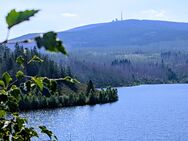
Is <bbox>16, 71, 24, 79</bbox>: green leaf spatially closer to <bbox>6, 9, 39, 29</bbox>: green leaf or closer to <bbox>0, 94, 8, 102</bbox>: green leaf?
<bbox>0, 94, 8, 102</bbox>: green leaf

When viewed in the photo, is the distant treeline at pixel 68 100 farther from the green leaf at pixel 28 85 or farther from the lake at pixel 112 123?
the green leaf at pixel 28 85

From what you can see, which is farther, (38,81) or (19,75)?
(19,75)

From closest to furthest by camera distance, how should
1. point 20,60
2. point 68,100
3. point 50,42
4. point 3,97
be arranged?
1. point 50,42
2. point 3,97
3. point 20,60
4. point 68,100

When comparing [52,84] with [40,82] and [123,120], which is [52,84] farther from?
[123,120]

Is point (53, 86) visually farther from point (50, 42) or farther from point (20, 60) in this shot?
point (50, 42)

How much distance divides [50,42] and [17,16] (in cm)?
19

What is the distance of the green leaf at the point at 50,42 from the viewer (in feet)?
5.95

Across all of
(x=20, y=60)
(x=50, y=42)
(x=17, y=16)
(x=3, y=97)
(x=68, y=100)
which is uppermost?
(x=17, y=16)

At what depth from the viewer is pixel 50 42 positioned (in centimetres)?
182

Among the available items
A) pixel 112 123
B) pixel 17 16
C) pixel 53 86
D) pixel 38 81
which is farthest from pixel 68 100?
pixel 17 16

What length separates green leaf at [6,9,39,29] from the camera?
1862mm

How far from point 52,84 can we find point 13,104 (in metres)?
0.23

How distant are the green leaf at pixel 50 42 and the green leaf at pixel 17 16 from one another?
10cm

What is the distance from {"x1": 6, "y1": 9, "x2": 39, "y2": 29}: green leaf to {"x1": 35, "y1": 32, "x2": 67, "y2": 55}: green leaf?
0.10 meters
